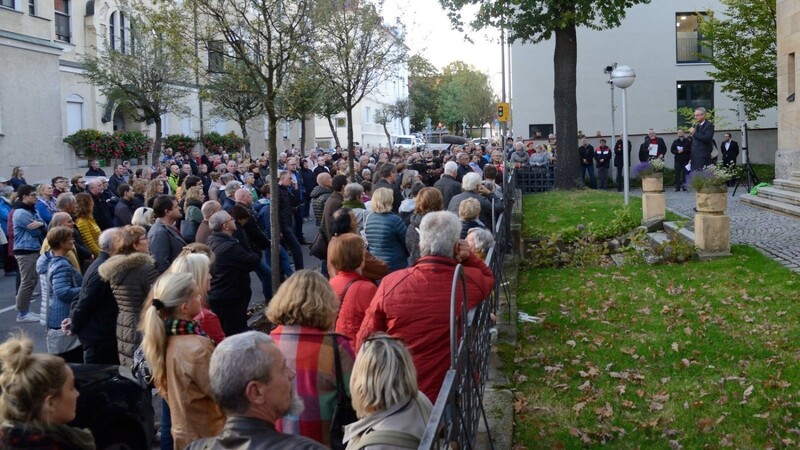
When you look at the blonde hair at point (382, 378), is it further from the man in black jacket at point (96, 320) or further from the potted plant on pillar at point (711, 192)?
the potted plant on pillar at point (711, 192)

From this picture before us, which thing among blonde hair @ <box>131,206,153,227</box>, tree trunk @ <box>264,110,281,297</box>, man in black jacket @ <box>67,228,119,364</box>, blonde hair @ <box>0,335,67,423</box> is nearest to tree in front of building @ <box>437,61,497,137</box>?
tree trunk @ <box>264,110,281,297</box>

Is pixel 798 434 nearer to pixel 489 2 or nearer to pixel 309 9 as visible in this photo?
pixel 309 9

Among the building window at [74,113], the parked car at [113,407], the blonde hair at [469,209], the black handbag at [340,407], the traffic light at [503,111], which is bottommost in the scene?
the parked car at [113,407]

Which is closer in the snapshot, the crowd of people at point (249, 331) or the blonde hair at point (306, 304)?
the crowd of people at point (249, 331)

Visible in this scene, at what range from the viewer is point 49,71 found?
29.5 m

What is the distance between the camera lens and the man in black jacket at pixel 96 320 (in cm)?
674

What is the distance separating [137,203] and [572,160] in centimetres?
1417

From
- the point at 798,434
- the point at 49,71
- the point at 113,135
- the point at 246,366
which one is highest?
the point at 49,71

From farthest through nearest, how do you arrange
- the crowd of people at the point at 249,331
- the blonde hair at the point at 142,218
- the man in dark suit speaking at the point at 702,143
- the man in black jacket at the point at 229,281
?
1. the man in dark suit speaking at the point at 702,143
2. the blonde hair at the point at 142,218
3. the man in black jacket at the point at 229,281
4. the crowd of people at the point at 249,331

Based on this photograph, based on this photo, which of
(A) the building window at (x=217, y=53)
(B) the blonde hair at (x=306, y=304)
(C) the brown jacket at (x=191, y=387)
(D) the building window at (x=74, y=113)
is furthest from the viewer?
(D) the building window at (x=74, y=113)

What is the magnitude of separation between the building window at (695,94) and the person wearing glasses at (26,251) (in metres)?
31.6

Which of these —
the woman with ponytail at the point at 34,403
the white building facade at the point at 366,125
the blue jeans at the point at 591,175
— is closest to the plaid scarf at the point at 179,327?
the woman with ponytail at the point at 34,403

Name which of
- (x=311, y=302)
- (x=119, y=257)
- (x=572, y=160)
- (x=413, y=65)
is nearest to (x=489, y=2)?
(x=413, y=65)

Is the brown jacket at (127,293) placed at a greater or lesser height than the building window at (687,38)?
lesser
